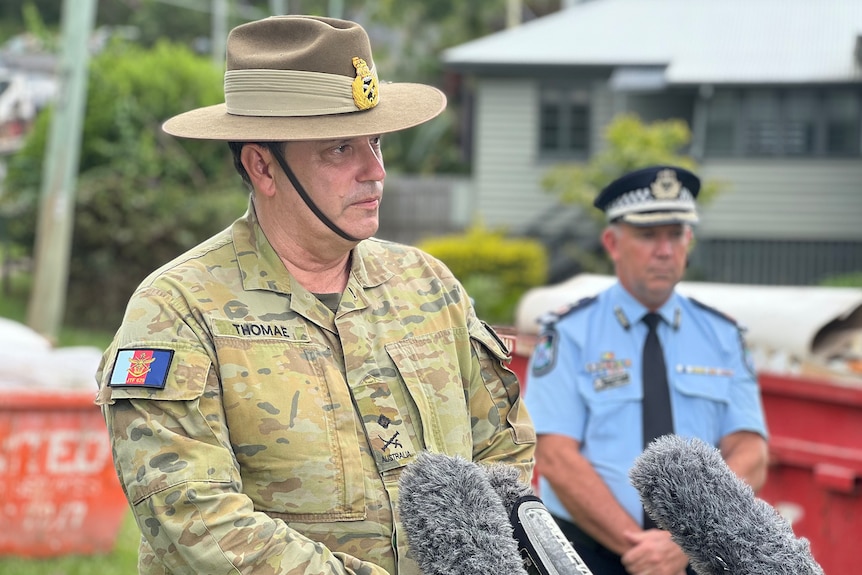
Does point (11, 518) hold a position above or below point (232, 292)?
below

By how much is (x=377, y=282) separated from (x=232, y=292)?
1.27ft

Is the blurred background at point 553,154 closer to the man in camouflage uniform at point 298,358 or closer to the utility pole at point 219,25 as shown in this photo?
the man in camouflage uniform at point 298,358

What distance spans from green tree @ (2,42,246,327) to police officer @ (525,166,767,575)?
439 inches

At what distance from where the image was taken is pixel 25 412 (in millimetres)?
5949

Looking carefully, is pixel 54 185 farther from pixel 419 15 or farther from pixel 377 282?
pixel 419 15

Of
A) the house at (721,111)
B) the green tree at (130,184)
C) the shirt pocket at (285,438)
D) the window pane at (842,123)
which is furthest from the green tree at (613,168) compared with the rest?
the shirt pocket at (285,438)

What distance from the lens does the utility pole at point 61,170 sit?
A: 12055 mm

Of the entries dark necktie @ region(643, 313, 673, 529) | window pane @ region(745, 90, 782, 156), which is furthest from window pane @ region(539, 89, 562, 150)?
dark necktie @ region(643, 313, 673, 529)

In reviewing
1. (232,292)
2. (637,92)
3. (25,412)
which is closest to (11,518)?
(25,412)

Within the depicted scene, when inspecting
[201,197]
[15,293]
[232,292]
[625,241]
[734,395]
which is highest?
[232,292]

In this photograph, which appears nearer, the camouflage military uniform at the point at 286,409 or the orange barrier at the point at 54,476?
the camouflage military uniform at the point at 286,409

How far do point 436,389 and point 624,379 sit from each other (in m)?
1.48

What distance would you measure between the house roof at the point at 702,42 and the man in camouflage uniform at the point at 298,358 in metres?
16.3

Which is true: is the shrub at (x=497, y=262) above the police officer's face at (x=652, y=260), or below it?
below
